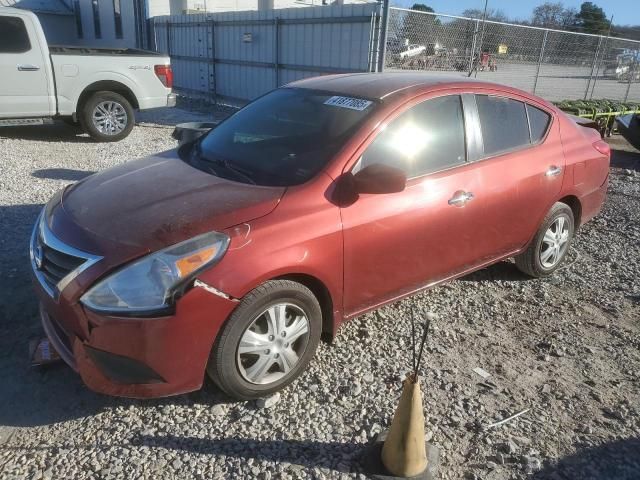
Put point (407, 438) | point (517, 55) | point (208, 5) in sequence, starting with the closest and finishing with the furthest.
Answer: point (407, 438), point (517, 55), point (208, 5)

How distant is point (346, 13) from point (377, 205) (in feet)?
26.2

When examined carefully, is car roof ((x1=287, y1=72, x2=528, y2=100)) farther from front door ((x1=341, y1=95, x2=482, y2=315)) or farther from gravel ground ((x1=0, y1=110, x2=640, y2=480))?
gravel ground ((x1=0, y1=110, x2=640, y2=480))

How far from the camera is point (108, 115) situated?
352 inches

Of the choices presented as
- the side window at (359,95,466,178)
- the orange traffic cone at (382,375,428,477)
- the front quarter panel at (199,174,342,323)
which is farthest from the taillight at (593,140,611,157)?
the orange traffic cone at (382,375,428,477)

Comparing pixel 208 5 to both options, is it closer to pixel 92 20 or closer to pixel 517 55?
pixel 92 20

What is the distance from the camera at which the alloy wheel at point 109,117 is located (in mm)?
8820

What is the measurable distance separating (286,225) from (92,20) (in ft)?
84.7

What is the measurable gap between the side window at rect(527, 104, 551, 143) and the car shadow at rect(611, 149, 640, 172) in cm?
600

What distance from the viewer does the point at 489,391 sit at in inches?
117

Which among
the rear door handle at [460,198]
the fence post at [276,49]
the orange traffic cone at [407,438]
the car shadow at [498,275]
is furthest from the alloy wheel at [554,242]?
the fence post at [276,49]

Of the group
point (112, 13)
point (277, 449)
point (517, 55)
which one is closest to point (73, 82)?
point (277, 449)

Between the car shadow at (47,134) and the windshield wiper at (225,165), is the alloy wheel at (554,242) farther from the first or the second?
the car shadow at (47,134)

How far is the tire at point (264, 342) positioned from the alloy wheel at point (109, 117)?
7.41 m

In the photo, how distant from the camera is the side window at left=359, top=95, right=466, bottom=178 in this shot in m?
3.14
